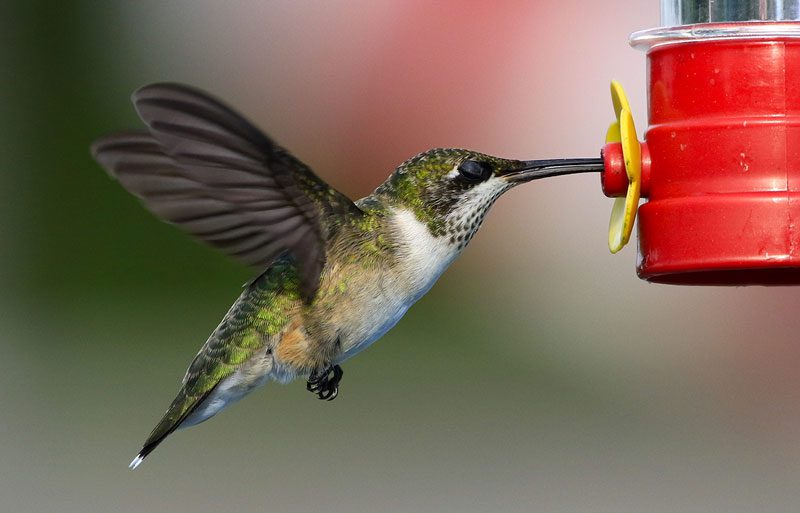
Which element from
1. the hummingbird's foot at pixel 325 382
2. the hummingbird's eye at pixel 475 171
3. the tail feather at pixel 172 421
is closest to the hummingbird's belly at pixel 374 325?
the hummingbird's foot at pixel 325 382

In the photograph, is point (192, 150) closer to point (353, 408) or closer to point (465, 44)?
point (465, 44)

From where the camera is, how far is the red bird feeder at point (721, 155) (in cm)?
302

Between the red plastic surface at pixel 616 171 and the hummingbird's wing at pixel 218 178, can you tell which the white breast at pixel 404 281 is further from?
the red plastic surface at pixel 616 171

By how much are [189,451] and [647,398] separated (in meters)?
4.47

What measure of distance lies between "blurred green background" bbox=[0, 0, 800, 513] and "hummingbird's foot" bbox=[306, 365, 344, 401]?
21.1 ft

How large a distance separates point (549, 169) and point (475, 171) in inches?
9.0

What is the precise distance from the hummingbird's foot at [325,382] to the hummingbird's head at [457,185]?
20.1 inches

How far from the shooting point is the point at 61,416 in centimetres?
1245

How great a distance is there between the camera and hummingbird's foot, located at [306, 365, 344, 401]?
3654 millimetres

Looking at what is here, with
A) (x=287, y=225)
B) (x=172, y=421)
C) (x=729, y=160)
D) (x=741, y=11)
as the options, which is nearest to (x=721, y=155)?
(x=729, y=160)

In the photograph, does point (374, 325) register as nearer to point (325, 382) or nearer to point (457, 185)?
point (325, 382)

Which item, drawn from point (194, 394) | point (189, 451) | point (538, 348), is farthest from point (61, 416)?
point (194, 394)

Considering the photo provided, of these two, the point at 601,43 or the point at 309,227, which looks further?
the point at 601,43

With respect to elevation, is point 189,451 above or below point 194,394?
below
